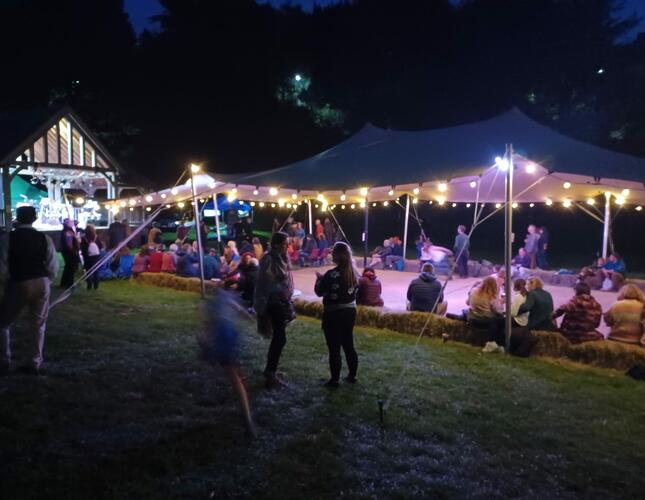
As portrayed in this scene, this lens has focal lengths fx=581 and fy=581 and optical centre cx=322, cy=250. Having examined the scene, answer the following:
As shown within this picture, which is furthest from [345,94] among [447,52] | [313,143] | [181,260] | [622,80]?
[181,260]

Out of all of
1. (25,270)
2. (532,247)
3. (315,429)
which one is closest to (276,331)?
(315,429)

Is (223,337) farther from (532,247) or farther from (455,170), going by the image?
(532,247)

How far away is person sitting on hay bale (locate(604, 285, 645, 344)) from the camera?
646cm

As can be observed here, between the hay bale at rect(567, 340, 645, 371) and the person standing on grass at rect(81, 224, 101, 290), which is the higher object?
the person standing on grass at rect(81, 224, 101, 290)

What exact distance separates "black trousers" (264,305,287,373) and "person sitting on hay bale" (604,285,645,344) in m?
3.91

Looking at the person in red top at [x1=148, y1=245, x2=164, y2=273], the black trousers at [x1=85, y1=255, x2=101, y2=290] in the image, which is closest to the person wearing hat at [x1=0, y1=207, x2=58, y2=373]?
the black trousers at [x1=85, y1=255, x2=101, y2=290]

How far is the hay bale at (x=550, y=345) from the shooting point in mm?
6742

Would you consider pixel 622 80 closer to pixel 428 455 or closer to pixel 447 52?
pixel 447 52

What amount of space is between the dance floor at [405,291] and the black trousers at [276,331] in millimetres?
3595

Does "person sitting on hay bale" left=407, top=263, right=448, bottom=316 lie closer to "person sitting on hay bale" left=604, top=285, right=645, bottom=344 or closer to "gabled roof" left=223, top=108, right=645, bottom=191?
"gabled roof" left=223, top=108, right=645, bottom=191

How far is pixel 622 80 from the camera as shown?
22.2 m

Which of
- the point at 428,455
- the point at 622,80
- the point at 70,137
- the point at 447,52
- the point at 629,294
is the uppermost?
the point at 447,52

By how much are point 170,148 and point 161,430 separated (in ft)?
88.7

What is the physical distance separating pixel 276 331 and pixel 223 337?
1196 millimetres
